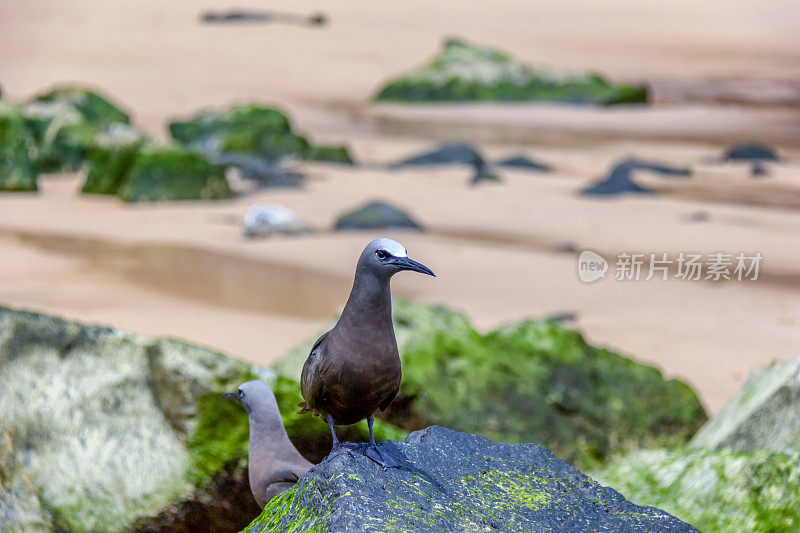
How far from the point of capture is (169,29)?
29797 mm

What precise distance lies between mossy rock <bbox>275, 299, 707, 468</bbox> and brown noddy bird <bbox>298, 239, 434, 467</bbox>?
2318 mm

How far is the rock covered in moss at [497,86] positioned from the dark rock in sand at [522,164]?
720 cm

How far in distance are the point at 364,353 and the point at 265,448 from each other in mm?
700

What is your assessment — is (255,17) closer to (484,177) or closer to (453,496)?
(484,177)

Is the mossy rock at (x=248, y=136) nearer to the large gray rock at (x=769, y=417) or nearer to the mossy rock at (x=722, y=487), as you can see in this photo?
the large gray rock at (x=769, y=417)

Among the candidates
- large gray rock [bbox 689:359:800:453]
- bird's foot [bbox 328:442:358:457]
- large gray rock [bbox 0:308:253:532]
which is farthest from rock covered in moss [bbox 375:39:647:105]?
bird's foot [bbox 328:442:358:457]

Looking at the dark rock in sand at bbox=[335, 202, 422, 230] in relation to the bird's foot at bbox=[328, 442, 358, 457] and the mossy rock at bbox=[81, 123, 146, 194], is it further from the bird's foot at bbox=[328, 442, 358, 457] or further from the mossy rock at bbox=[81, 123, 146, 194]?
the bird's foot at bbox=[328, 442, 358, 457]

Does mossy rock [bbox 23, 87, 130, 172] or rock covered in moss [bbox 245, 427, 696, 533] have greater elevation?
rock covered in moss [bbox 245, 427, 696, 533]

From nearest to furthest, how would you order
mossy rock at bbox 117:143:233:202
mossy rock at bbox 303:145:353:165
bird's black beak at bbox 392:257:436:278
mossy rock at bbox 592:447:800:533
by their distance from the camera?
bird's black beak at bbox 392:257:436:278, mossy rock at bbox 592:447:800:533, mossy rock at bbox 117:143:233:202, mossy rock at bbox 303:145:353:165

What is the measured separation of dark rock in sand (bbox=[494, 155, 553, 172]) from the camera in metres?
15.7

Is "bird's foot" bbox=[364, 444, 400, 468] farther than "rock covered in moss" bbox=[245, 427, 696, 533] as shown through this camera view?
Yes

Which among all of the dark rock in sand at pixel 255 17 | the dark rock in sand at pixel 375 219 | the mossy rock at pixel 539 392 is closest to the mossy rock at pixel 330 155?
the dark rock in sand at pixel 375 219

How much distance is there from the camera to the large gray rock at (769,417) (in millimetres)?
4105

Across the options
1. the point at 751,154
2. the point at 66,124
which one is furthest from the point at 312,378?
the point at 751,154
